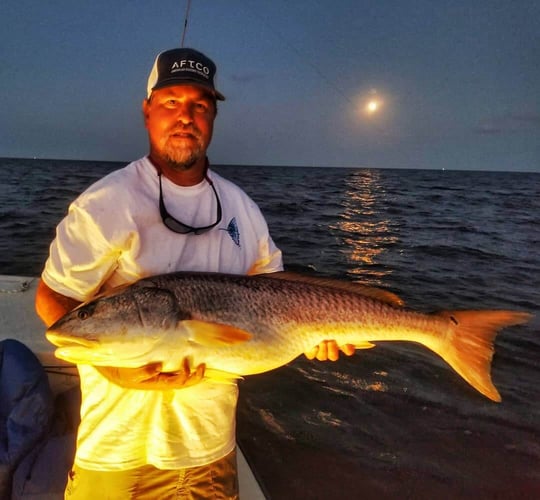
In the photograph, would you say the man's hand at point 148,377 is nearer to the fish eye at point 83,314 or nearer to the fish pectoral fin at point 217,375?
the fish pectoral fin at point 217,375

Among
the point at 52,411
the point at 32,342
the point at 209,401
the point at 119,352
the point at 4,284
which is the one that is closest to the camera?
the point at 119,352

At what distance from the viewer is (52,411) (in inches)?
142

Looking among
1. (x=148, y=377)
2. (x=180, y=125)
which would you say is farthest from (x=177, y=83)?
(x=148, y=377)

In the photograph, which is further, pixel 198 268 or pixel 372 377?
pixel 372 377

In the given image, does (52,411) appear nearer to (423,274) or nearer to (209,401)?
(209,401)

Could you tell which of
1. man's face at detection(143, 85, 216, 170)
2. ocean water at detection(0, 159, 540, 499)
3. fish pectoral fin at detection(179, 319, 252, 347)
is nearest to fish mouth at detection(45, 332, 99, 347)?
fish pectoral fin at detection(179, 319, 252, 347)

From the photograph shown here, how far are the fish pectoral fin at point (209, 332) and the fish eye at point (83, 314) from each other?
464 mm

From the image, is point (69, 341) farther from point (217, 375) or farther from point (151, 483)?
point (151, 483)

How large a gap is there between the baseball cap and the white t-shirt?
0.50 metres

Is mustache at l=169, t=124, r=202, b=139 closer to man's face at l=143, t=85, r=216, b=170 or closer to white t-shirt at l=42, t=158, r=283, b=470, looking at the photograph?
man's face at l=143, t=85, r=216, b=170

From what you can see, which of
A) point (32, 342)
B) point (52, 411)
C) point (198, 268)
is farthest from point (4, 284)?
point (198, 268)

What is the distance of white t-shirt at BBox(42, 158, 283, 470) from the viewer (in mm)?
2250

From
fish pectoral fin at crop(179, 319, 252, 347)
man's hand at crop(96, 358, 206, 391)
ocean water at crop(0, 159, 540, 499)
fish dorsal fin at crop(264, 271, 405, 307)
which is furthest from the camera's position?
ocean water at crop(0, 159, 540, 499)

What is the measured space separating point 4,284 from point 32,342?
1.85m
